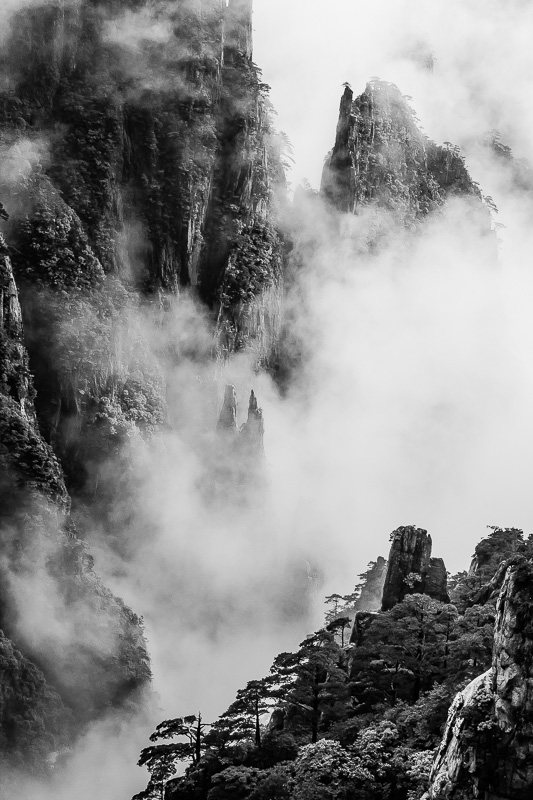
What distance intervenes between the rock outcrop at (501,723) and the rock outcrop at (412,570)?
3209 cm

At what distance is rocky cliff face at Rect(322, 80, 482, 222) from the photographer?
137 meters

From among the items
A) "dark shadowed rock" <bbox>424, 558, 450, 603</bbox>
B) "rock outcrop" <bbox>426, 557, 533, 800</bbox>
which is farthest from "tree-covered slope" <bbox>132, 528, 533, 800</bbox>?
"dark shadowed rock" <bbox>424, 558, 450, 603</bbox>

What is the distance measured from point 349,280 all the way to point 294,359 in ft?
44.3

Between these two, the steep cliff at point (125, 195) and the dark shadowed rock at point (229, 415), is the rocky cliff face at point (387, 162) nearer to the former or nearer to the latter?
the steep cliff at point (125, 195)

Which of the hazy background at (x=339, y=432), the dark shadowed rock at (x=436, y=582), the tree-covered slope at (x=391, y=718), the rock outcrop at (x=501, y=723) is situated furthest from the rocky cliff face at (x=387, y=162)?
the rock outcrop at (x=501, y=723)

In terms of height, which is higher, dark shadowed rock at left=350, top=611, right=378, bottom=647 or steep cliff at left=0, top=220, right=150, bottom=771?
steep cliff at left=0, top=220, right=150, bottom=771

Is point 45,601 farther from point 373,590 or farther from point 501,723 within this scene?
point 501,723

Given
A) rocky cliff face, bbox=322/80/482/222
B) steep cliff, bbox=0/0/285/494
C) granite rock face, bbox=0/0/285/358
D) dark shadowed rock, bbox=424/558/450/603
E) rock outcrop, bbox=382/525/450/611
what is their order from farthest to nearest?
1. rocky cliff face, bbox=322/80/482/222
2. granite rock face, bbox=0/0/285/358
3. steep cliff, bbox=0/0/285/494
4. rock outcrop, bbox=382/525/450/611
5. dark shadowed rock, bbox=424/558/450/603

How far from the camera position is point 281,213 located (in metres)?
131

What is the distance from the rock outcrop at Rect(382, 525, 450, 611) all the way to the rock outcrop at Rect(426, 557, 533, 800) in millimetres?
32091

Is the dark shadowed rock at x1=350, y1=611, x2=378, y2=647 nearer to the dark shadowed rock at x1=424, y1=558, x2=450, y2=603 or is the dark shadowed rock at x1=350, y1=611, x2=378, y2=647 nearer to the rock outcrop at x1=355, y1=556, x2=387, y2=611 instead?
the dark shadowed rock at x1=424, y1=558, x2=450, y2=603

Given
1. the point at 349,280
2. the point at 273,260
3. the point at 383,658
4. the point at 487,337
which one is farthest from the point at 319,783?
the point at 487,337

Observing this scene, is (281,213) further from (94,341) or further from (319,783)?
(319,783)

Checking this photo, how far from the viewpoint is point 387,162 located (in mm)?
141000
